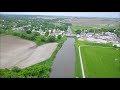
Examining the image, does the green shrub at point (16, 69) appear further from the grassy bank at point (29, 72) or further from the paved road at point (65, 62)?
the paved road at point (65, 62)

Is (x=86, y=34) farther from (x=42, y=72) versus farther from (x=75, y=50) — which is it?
(x=42, y=72)

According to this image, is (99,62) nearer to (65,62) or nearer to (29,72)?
(65,62)

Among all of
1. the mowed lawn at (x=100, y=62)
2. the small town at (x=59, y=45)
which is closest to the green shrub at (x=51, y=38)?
the small town at (x=59, y=45)

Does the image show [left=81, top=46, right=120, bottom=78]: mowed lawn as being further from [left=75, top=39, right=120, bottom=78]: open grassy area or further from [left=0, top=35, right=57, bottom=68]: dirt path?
[left=0, top=35, right=57, bottom=68]: dirt path
